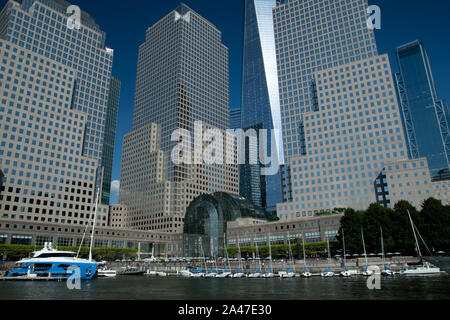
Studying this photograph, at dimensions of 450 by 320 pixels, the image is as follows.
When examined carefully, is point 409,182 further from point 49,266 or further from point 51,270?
point 49,266

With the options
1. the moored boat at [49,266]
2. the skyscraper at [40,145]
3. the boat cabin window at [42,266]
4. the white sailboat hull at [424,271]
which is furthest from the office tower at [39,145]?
the white sailboat hull at [424,271]

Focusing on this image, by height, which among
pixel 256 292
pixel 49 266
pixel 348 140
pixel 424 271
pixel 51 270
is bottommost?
pixel 256 292

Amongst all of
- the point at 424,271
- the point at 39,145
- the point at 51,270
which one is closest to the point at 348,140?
the point at 424,271

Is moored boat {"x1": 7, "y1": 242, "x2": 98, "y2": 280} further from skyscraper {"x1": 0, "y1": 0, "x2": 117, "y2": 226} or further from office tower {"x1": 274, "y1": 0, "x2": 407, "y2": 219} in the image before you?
office tower {"x1": 274, "y1": 0, "x2": 407, "y2": 219}

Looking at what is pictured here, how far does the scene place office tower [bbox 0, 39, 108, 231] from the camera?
560 ft

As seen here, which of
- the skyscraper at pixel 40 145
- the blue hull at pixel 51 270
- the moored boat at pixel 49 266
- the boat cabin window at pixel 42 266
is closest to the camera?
the blue hull at pixel 51 270

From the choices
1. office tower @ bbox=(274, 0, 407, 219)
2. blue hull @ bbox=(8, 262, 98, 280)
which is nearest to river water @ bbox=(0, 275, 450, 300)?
blue hull @ bbox=(8, 262, 98, 280)

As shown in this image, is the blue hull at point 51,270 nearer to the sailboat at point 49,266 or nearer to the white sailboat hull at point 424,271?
the sailboat at point 49,266

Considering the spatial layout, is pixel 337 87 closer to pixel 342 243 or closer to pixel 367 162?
pixel 367 162

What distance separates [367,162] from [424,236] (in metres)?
68.0

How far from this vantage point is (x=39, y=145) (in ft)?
593

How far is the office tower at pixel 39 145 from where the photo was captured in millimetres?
170625
